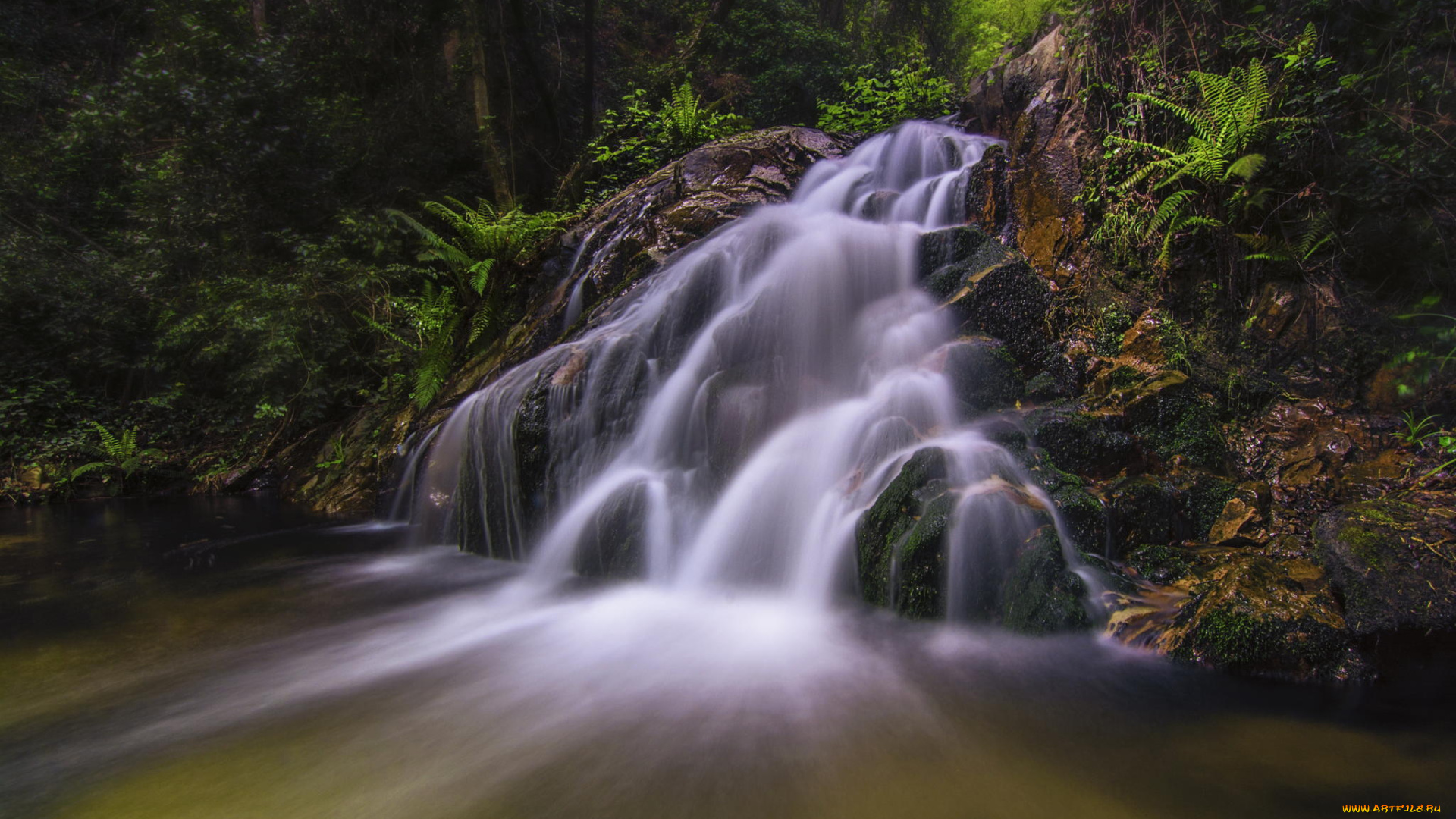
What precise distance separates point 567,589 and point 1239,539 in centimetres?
384

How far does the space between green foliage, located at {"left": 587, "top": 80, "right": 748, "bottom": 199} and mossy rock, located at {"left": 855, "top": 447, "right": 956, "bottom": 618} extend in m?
6.83

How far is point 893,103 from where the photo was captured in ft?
30.4

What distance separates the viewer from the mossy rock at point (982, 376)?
4207 millimetres

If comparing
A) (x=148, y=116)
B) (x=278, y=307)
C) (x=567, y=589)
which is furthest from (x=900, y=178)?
(x=148, y=116)

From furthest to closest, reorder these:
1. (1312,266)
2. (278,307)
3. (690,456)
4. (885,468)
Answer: (278,307)
(690,456)
(1312,266)
(885,468)

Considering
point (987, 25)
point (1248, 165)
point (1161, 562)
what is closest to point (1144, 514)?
point (1161, 562)

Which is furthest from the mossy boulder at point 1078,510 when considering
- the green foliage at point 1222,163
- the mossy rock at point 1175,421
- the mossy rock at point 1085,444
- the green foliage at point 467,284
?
the green foliage at point 467,284

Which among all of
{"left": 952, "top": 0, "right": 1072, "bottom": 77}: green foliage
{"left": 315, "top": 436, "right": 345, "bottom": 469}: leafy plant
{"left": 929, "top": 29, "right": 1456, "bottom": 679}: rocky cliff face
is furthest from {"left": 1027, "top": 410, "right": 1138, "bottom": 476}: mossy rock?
{"left": 315, "top": 436, "right": 345, "bottom": 469}: leafy plant

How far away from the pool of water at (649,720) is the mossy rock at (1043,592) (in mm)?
87

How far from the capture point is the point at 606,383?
→ 501cm

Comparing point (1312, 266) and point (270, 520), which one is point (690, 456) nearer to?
point (1312, 266)

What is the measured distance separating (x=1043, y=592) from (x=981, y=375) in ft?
5.66

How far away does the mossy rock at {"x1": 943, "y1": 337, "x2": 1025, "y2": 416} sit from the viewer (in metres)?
4.21

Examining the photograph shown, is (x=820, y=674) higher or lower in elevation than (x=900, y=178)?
lower
